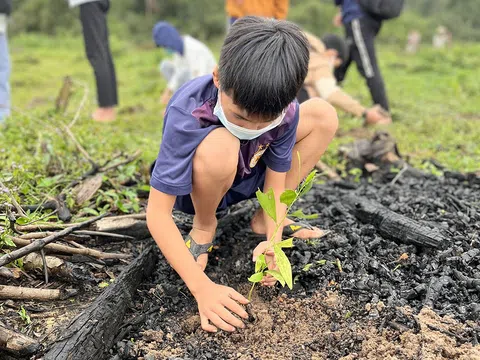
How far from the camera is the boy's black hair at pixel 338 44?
5.48 meters

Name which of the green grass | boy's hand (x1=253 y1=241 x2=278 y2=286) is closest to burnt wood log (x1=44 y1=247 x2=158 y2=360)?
boy's hand (x1=253 y1=241 x2=278 y2=286)

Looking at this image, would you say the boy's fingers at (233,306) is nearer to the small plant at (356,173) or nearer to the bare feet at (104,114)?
the small plant at (356,173)

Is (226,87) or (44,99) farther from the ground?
(226,87)

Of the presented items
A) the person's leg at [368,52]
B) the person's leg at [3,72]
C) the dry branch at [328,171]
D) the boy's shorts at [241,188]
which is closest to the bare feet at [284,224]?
the boy's shorts at [241,188]

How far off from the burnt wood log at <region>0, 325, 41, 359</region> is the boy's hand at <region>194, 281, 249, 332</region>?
0.58m

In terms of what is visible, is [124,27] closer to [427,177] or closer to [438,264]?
[427,177]

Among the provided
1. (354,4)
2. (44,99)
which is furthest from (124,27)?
(354,4)

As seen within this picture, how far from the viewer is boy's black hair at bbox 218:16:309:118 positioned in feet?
5.35

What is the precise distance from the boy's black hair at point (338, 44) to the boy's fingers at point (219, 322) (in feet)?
A: 14.0

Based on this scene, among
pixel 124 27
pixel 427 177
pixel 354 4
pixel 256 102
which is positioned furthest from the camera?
pixel 124 27

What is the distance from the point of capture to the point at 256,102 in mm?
1657

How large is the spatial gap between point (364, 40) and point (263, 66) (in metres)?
4.02

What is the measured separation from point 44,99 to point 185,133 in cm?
517

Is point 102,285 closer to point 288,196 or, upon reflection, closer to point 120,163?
point 288,196
